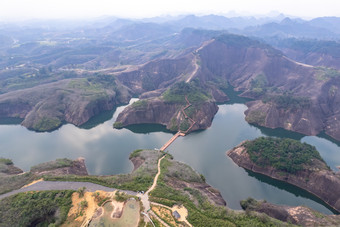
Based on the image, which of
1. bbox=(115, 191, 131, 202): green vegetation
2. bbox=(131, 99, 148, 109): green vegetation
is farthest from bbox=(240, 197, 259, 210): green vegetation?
bbox=(131, 99, 148, 109): green vegetation

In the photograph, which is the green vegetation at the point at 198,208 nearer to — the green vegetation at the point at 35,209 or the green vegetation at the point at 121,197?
the green vegetation at the point at 121,197

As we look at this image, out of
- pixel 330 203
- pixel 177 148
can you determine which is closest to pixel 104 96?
pixel 177 148

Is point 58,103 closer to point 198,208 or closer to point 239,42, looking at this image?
point 198,208

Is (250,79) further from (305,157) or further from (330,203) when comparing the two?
(330,203)

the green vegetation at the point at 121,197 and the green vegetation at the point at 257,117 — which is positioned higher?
the green vegetation at the point at 121,197

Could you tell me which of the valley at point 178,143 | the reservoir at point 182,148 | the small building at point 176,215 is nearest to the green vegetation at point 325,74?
the valley at point 178,143

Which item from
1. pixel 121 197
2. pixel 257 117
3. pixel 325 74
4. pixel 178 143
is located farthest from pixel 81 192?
pixel 325 74

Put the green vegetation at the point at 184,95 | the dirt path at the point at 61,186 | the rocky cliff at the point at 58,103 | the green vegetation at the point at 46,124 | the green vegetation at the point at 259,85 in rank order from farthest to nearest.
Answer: the green vegetation at the point at 259,85
the green vegetation at the point at 184,95
the rocky cliff at the point at 58,103
the green vegetation at the point at 46,124
the dirt path at the point at 61,186
